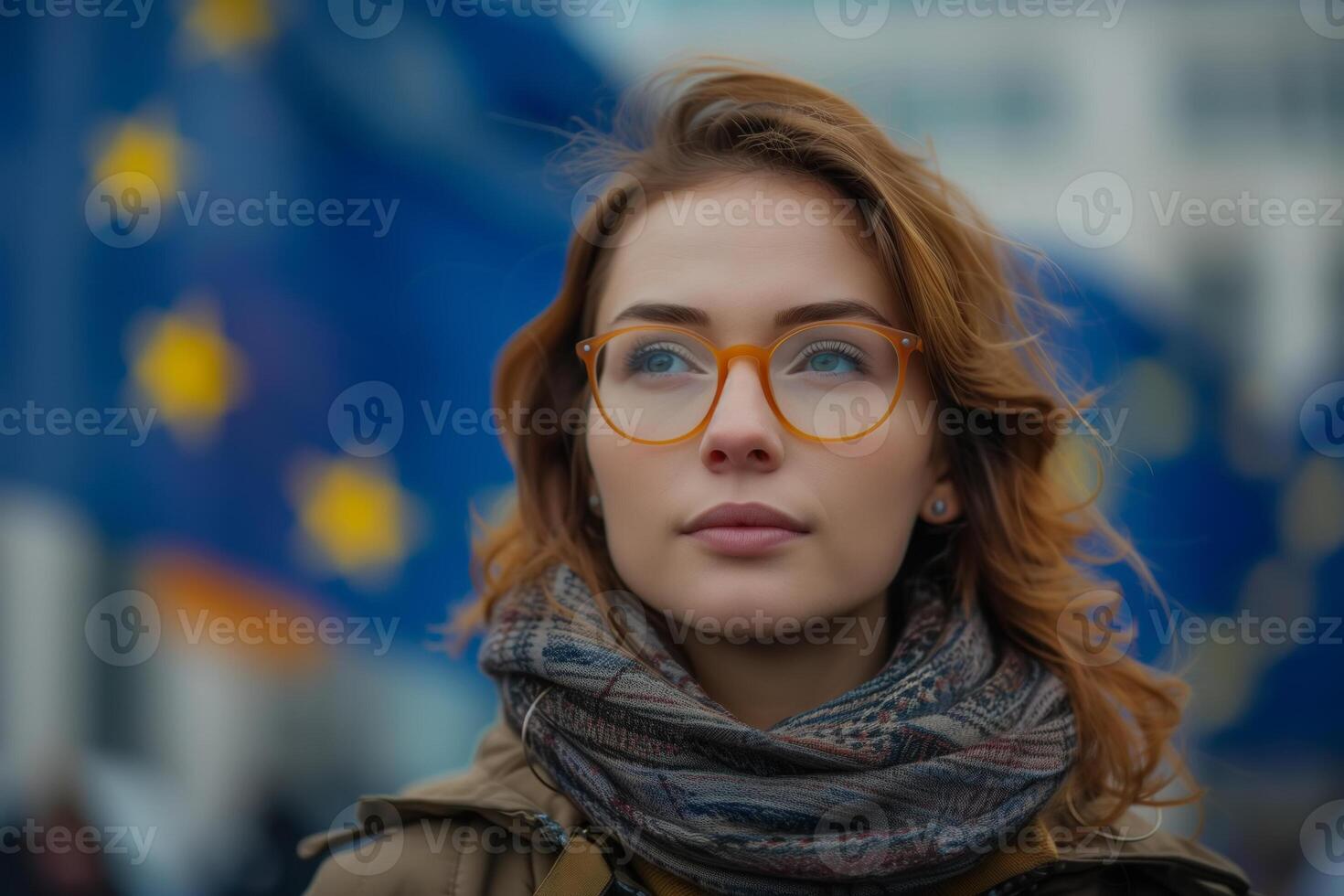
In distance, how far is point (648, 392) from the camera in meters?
1.88

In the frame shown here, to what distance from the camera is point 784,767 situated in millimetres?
1763

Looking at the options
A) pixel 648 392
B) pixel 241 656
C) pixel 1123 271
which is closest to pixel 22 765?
pixel 241 656

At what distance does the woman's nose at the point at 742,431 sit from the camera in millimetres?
1725

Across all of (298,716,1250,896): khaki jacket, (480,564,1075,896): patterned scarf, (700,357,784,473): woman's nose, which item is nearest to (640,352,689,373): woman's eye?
(700,357,784,473): woman's nose

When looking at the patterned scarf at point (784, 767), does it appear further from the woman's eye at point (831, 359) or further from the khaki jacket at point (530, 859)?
the woman's eye at point (831, 359)

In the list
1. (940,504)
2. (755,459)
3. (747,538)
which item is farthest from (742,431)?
(940,504)

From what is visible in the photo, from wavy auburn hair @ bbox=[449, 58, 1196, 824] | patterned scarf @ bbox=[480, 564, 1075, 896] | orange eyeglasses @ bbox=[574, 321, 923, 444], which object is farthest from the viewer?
wavy auburn hair @ bbox=[449, 58, 1196, 824]

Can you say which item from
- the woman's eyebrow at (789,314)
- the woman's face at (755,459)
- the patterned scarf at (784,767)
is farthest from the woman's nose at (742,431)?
the patterned scarf at (784,767)

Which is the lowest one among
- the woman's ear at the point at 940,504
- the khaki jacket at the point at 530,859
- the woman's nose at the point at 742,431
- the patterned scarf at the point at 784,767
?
the khaki jacket at the point at 530,859

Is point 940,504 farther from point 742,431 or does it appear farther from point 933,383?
point 742,431

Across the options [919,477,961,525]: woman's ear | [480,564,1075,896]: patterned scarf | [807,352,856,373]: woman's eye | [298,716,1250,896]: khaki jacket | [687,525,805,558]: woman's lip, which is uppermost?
[807,352,856,373]: woman's eye

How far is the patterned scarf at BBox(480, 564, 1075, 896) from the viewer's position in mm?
1687

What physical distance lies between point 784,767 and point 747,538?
38 cm

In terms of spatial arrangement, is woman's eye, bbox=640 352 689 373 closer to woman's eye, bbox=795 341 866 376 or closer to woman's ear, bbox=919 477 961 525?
woman's eye, bbox=795 341 866 376
